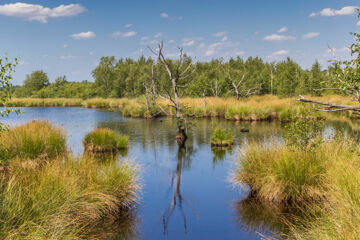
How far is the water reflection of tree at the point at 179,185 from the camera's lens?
7.97 metres

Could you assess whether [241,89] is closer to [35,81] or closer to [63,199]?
[63,199]

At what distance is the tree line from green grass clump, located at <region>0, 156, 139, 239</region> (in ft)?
94.1

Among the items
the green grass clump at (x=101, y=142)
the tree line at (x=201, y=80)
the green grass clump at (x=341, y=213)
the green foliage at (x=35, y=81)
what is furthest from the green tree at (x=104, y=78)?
the green grass clump at (x=341, y=213)

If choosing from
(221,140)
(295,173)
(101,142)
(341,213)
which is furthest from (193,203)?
(221,140)

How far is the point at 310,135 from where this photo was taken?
29.6ft

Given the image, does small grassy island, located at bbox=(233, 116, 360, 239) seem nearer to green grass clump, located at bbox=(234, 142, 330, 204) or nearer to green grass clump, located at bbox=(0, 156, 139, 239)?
green grass clump, located at bbox=(234, 142, 330, 204)

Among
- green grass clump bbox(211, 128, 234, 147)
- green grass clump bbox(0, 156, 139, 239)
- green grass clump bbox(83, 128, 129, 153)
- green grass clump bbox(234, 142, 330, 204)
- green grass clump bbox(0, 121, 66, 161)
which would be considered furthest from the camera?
green grass clump bbox(211, 128, 234, 147)

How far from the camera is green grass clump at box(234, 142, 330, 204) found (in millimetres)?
A: 7664

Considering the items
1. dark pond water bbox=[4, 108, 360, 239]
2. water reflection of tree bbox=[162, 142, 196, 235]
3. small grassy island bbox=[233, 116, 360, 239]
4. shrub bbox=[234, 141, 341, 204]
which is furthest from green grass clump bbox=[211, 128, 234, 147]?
shrub bbox=[234, 141, 341, 204]

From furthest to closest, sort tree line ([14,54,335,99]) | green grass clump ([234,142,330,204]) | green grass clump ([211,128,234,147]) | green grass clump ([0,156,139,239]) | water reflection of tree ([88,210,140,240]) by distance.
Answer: tree line ([14,54,335,99]) < green grass clump ([211,128,234,147]) < green grass clump ([234,142,330,204]) < water reflection of tree ([88,210,140,240]) < green grass clump ([0,156,139,239])

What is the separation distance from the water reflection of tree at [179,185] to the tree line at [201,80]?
70.1 ft

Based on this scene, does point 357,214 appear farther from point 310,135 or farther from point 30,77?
point 30,77

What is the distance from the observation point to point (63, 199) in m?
5.91

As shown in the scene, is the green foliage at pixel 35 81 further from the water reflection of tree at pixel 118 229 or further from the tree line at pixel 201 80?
the water reflection of tree at pixel 118 229
